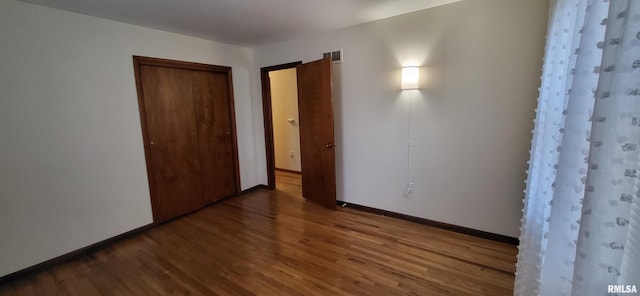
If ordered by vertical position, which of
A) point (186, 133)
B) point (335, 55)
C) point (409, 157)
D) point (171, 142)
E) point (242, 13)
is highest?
point (242, 13)

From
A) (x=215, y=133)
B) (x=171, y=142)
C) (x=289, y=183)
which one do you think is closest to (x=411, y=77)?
(x=215, y=133)

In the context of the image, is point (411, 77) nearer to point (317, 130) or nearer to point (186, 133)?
point (317, 130)

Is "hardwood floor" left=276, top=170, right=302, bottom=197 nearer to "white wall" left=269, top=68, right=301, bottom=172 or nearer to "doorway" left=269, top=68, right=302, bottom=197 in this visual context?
"doorway" left=269, top=68, right=302, bottom=197

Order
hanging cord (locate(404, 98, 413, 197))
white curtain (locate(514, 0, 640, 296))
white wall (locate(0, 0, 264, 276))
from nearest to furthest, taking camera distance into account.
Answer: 1. white curtain (locate(514, 0, 640, 296))
2. white wall (locate(0, 0, 264, 276))
3. hanging cord (locate(404, 98, 413, 197))

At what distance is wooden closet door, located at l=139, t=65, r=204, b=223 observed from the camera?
2.99m

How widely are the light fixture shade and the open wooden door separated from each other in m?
0.91

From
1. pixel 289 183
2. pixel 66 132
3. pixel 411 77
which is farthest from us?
pixel 289 183

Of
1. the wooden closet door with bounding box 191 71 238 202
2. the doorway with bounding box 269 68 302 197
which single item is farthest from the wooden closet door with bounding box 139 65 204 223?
the doorway with bounding box 269 68 302 197

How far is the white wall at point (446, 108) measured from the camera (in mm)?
2240

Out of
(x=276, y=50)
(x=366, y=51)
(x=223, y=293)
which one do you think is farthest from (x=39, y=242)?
(x=366, y=51)

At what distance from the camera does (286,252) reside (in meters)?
2.41

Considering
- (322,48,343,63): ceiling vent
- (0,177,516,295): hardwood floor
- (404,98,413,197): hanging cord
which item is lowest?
(0,177,516,295): hardwood floor

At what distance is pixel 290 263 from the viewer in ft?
7.33

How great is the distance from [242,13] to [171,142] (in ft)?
6.12
